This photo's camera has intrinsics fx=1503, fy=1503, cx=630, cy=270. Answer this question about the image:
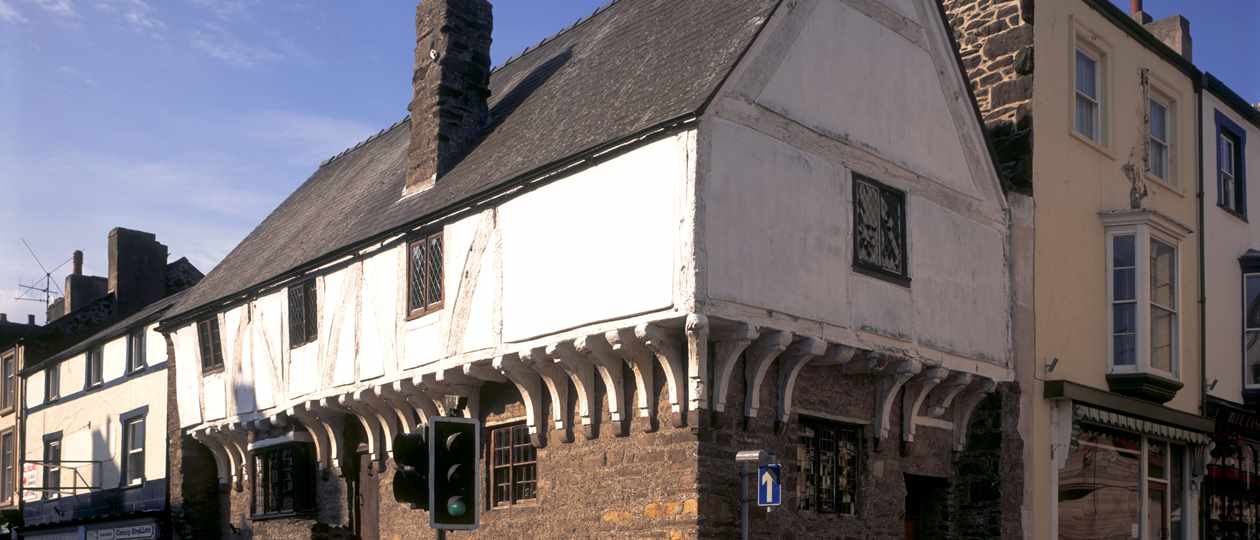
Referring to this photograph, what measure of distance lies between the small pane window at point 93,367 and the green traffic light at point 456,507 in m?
22.0

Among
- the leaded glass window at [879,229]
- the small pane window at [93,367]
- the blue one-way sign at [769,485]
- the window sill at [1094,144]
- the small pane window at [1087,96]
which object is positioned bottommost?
the blue one-way sign at [769,485]

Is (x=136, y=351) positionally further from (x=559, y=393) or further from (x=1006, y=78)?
(x=1006, y=78)

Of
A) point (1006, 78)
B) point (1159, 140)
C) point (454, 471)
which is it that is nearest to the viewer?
point (454, 471)

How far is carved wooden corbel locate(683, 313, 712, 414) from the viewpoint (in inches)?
593

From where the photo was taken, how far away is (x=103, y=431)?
96.7ft

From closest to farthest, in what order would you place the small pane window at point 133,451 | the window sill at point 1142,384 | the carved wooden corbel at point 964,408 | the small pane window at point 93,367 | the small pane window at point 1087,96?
the carved wooden corbel at point 964,408 → the window sill at point 1142,384 → the small pane window at point 1087,96 → the small pane window at point 133,451 → the small pane window at point 93,367

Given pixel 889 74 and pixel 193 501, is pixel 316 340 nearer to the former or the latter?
pixel 193 501

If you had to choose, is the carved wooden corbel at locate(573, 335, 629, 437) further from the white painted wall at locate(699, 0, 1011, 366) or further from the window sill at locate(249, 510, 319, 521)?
the window sill at locate(249, 510, 319, 521)

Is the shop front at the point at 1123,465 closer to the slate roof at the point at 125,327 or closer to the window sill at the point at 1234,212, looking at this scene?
the window sill at the point at 1234,212

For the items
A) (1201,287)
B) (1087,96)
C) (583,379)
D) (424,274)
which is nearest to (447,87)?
(424,274)

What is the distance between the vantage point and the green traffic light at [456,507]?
393 inches

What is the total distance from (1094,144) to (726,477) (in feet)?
28.4

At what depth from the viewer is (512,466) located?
18281mm

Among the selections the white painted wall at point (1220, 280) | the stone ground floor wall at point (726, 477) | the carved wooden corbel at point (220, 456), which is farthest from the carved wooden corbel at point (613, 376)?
the white painted wall at point (1220, 280)
